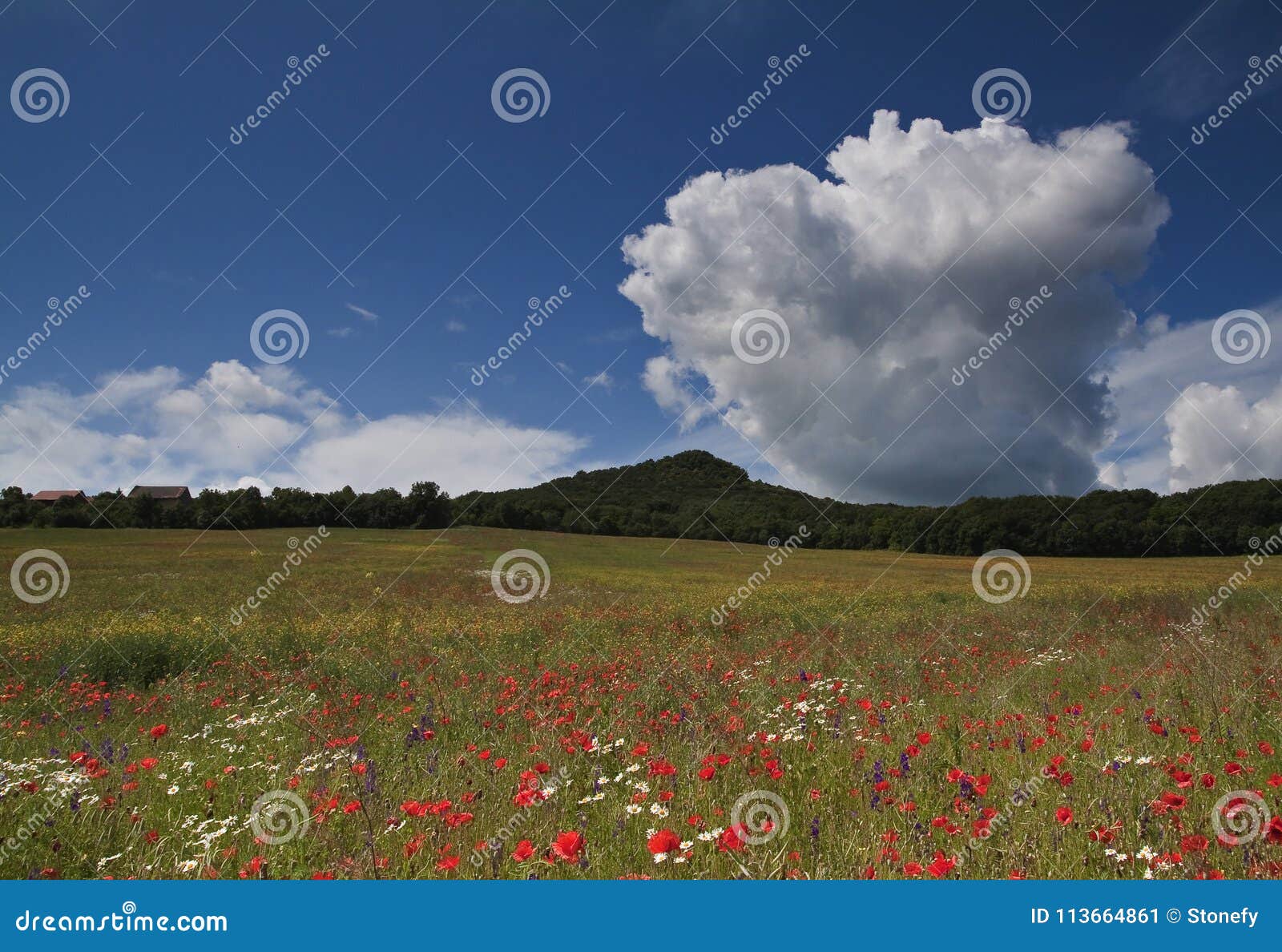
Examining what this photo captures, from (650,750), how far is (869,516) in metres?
79.7

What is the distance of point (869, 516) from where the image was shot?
7900 cm

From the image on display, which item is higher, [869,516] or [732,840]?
[869,516]

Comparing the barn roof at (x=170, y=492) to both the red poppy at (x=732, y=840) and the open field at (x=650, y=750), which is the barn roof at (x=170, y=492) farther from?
the red poppy at (x=732, y=840)

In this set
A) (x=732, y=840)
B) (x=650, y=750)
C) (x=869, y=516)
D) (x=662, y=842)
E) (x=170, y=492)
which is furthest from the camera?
(x=170, y=492)

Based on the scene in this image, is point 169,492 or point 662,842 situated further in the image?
point 169,492

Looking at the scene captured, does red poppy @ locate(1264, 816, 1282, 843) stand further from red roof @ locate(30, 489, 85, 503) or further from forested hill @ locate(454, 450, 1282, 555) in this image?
red roof @ locate(30, 489, 85, 503)

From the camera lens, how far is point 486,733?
19.1 ft

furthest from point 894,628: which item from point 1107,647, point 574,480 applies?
point 574,480

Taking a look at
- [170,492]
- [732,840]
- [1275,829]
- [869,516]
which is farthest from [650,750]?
[170,492]

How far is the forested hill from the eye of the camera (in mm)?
69125

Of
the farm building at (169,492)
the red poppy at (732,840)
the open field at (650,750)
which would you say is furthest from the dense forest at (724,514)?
the red poppy at (732,840)

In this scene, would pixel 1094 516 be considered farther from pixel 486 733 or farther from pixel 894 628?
pixel 486 733

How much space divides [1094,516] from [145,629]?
87638 mm

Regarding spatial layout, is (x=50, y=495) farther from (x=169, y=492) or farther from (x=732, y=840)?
(x=732, y=840)
